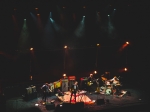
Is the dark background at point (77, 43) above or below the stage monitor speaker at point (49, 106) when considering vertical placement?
above

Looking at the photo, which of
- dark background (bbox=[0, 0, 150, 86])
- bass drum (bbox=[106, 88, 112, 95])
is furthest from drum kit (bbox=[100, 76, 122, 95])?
dark background (bbox=[0, 0, 150, 86])

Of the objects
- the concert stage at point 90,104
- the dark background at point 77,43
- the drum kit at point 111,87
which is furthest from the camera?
the dark background at point 77,43

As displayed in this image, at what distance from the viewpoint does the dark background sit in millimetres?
17047

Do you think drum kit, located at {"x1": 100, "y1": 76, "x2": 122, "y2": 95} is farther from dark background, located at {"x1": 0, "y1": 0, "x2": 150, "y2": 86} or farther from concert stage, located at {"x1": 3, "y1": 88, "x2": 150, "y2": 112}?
dark background, located at {"x1": 0, "y1": 0, "x2": 150, "y2": 86}

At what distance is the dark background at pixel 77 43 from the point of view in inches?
671

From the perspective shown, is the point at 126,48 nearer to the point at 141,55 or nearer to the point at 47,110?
the point at 141,55

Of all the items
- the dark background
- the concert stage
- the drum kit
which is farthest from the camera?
the dark background

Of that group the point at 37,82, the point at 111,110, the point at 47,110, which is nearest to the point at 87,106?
the point at 111,110

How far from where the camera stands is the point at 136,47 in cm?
1983

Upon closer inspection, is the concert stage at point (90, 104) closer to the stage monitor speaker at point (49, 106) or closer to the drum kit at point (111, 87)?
the stage monitor speaker at point (49, 106)

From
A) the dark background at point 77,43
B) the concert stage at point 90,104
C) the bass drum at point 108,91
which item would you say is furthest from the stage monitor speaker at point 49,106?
the dark background at point 77,43

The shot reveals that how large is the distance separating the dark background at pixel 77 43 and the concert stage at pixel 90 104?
9.57 feet

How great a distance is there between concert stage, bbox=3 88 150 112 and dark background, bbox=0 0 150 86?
2.92m

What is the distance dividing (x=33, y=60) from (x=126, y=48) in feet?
27.6
